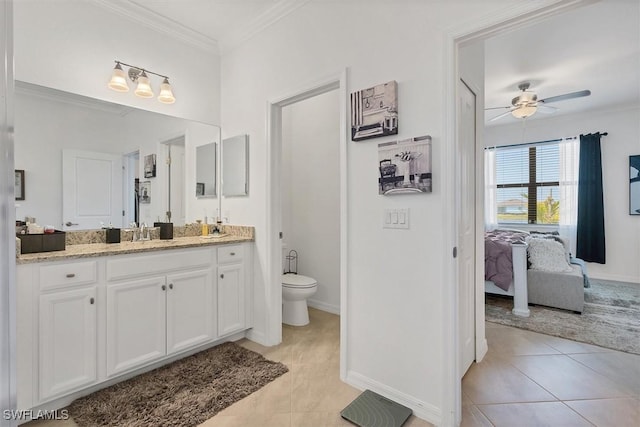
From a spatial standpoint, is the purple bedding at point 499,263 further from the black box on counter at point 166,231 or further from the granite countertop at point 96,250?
the black box on counter at point 166,231

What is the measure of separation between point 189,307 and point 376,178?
5.31ft

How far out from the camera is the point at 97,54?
7.39 feet

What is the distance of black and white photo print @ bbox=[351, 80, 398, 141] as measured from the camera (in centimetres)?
179

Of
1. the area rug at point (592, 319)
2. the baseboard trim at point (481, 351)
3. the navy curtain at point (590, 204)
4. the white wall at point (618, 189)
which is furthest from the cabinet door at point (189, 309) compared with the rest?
the white wall at point (618, 189)

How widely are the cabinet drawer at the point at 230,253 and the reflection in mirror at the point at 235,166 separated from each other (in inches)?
19.3

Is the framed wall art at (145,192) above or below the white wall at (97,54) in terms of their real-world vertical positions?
below

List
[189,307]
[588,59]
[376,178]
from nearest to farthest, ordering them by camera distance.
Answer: [376,178] → [189,307] → [588,59]

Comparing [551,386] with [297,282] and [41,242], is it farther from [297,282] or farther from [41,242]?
[41,242]

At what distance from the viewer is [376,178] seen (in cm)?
189

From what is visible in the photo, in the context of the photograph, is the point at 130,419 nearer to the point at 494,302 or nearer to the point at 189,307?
the point at 189,307

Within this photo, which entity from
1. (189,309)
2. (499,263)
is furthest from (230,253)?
(499,263)

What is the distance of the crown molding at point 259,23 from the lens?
7.66 feet

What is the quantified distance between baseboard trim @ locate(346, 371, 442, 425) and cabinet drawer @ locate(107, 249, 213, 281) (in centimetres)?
133

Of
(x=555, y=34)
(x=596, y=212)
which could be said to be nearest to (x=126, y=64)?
(x=555, y=34)
